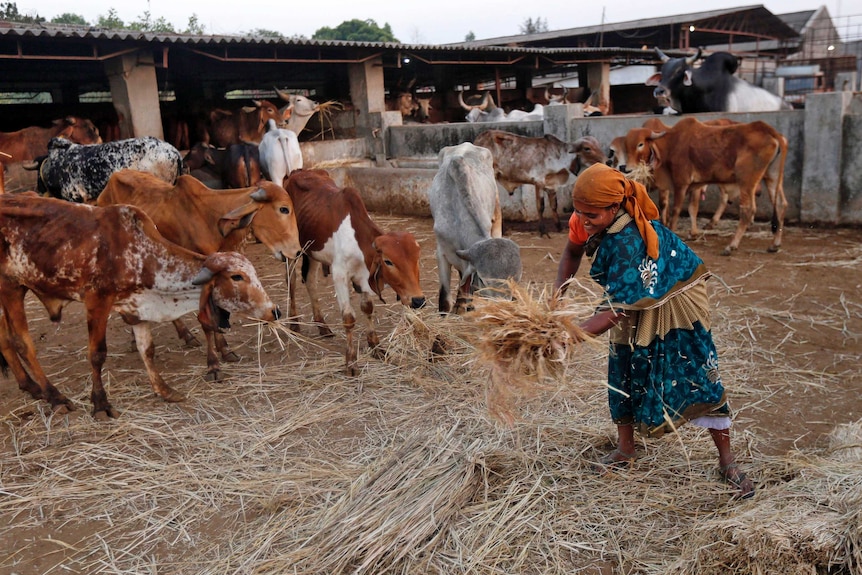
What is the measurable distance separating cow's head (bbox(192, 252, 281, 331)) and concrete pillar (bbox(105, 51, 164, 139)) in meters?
7.41

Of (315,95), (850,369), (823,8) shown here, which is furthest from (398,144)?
(823,8)

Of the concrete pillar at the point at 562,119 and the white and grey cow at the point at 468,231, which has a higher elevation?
the concrete pillar at the point at 562,119

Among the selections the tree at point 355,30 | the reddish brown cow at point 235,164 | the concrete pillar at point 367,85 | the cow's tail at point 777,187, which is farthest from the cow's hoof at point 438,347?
the tree at point 355,30

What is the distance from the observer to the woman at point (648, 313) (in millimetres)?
3027

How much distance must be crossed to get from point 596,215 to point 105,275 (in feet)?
10.6

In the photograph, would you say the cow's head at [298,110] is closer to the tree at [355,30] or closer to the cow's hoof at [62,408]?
the cow's hoof at [62,408]

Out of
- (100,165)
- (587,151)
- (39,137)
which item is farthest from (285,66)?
(587,151)

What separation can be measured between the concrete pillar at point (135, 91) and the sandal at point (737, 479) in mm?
10134

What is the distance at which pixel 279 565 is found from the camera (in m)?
3.00

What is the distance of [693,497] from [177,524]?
2.50m

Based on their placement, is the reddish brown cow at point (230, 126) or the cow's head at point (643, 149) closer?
the cow's head at point (643, 149)

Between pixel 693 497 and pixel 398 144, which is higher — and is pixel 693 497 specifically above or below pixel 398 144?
below

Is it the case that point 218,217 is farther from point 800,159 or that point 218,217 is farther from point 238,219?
point 800,159

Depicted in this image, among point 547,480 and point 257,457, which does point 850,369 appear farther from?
point 257,457
